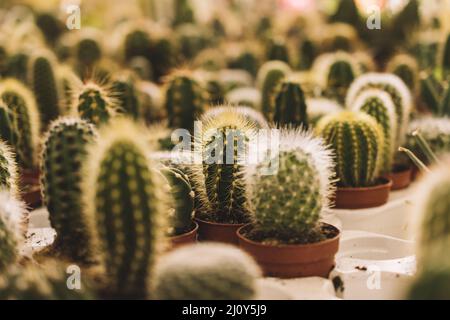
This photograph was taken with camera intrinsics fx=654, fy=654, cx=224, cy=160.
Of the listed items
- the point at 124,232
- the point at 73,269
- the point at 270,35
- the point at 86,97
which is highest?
the point at 270,35

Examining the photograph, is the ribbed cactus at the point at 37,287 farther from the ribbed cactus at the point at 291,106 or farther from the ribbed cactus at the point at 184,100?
the ribbed cactus at the point at 184,100

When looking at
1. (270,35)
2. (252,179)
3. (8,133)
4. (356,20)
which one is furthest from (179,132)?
(356,20)

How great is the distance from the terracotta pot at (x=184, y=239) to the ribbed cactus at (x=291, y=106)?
112cm

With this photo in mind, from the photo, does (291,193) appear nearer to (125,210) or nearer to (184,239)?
(184,239)

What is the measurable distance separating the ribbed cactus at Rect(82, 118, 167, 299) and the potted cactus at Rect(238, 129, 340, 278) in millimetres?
454

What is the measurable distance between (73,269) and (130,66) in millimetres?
3168

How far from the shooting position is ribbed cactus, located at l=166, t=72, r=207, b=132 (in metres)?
3.68

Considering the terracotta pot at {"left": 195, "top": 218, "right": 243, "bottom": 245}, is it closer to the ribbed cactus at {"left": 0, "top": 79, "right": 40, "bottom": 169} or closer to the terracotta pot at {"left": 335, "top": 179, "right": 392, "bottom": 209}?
the terracotta pot at {"left": 335, "top": 179, "right": 392, "bottom": 209}

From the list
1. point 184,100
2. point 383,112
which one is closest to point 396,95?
point 383,112

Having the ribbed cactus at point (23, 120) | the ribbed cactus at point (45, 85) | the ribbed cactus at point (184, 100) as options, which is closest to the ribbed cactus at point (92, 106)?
the ribbed cactus at point (23, 120)

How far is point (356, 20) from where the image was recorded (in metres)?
6.05

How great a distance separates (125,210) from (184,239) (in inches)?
22.9

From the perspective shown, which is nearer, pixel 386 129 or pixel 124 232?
pixel 124 232
